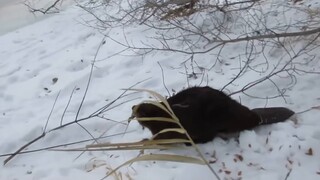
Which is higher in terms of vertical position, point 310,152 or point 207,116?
point 207,116

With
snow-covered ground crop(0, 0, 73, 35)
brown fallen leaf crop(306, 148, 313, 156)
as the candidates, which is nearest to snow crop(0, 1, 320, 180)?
brown fallen leaf crop(306, 148, 313, 156)

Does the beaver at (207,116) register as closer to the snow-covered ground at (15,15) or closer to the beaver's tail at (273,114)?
the beaver's tail at (273,114)

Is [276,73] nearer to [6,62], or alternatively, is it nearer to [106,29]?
[106,29]

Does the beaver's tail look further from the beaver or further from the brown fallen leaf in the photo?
the brown fallen leaf

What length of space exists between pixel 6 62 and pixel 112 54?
1336mm

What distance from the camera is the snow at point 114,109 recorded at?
2.24 meters

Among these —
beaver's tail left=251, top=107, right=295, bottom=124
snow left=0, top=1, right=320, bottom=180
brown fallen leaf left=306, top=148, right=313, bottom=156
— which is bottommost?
snow left=0, top=1, right=320, bottom=180

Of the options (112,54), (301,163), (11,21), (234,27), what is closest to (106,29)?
(112,54)

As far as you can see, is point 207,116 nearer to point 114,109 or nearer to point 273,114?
point 273,114

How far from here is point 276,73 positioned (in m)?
2.98

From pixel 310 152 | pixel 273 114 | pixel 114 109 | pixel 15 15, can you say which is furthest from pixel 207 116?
pixel 15 15

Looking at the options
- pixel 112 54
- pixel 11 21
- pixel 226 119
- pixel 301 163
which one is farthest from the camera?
pixel 11 21

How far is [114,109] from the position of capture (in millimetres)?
3137

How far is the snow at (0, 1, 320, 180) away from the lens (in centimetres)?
224
